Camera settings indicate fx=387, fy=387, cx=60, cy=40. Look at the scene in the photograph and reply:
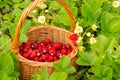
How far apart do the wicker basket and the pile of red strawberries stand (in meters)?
0.04

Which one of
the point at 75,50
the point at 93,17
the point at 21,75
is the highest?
the point at 93,17

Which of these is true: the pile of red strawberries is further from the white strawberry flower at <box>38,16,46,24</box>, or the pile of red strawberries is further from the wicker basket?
the white strawberry flower at <box>38,16,46,24</box>

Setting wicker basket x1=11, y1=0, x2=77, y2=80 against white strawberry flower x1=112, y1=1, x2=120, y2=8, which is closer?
wicker basket x1=11, y1=0, x2=77, y2=80

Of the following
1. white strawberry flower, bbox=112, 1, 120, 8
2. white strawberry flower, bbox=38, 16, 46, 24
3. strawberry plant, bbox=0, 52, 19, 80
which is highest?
white strawberry flower, bbox=112, 1, 120, 8

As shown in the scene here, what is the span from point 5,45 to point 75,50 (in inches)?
15.6

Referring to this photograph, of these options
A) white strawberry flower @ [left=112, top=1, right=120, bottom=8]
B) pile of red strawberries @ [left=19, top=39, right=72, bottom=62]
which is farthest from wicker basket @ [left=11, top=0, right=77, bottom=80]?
white strawberry flower @ [left=112, top=1, right=120, bottom=8]

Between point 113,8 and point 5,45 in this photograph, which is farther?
point 113,8

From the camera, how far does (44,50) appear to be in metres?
2.22

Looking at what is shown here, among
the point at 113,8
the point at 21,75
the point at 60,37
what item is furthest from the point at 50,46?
the point at 113,8

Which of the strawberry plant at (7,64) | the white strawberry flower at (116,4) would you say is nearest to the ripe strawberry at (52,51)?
the strawberry plant at (7,64)

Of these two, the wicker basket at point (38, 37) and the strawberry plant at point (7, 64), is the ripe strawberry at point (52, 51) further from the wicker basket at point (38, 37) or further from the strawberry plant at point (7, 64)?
the strawberry plant at point (7, 64)

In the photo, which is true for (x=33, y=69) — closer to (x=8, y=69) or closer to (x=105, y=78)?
(x=8, y=69)

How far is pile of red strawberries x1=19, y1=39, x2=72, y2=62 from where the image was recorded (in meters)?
2.13

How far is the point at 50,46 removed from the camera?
7.43ft
